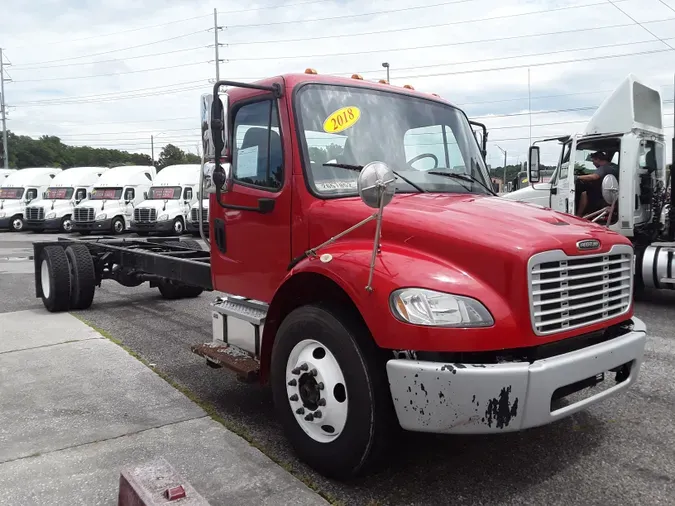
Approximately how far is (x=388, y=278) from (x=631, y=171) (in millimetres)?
7970

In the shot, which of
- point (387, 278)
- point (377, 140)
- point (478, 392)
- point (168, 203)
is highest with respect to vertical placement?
point (377, 140)

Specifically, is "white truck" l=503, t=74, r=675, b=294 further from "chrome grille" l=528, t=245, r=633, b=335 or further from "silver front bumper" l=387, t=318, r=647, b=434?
"silver front bumper" l=387, t=318, r=647, b=434

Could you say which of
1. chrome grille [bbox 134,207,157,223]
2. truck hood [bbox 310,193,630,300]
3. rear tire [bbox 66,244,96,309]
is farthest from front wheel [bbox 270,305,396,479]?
chrome grille [bbox 134,207,157,223]

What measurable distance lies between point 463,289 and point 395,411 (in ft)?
2.30

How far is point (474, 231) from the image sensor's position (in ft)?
9.97

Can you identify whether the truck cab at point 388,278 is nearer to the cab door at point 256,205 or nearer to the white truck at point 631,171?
the cab door at point 256,205

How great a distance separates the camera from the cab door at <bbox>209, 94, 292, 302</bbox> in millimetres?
3828

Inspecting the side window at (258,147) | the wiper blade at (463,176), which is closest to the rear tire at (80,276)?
the side window at (258,147)

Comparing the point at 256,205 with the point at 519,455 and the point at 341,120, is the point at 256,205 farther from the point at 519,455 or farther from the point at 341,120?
the point at 519,455

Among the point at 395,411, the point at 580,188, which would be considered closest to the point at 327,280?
the point at 395,411

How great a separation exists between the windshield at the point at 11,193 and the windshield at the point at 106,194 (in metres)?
6.13

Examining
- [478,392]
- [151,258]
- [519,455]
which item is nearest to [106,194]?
[151,258]

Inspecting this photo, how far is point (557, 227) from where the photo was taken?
322 cm

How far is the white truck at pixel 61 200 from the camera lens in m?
27.8
